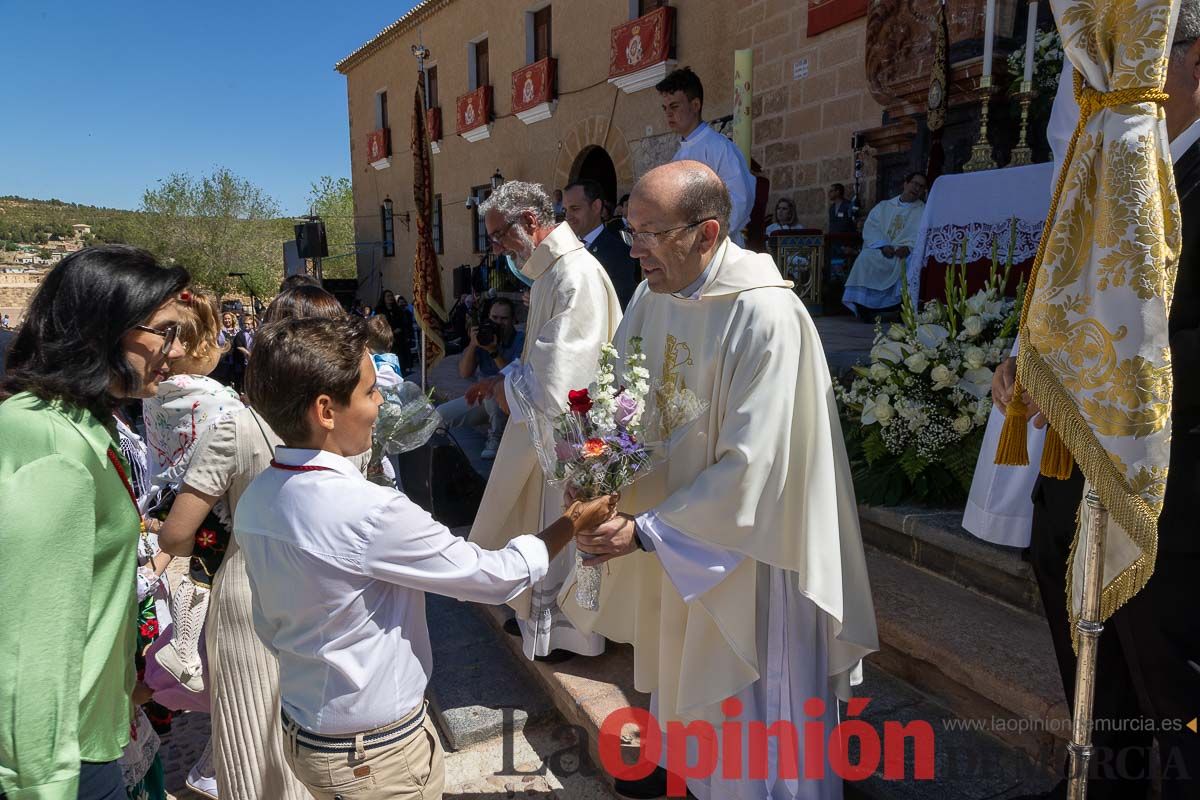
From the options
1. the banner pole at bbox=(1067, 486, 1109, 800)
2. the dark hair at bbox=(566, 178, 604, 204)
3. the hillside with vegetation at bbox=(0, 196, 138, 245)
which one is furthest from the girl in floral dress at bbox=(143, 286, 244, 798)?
the hillside with vegetation at bbox=(0, 196, 138, 245)

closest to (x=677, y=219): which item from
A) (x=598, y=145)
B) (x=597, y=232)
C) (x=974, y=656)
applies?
(x=974, y=656)

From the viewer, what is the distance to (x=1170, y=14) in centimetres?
141

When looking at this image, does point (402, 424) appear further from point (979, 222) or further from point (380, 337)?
point (979, 222)

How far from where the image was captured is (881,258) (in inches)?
267

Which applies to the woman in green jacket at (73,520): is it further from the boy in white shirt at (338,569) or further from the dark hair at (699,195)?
the dark hair at (699,195)

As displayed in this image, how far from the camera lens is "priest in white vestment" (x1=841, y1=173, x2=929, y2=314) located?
21.8ft

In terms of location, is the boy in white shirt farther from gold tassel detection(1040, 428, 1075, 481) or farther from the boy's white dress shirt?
gold tassel detection(1040, 428, 1075, 481)

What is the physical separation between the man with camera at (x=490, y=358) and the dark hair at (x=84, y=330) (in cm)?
293

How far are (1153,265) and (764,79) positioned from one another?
29.2 feet

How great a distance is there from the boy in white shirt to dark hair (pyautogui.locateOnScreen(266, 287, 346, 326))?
1.15 m

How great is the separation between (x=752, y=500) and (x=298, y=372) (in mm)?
1072

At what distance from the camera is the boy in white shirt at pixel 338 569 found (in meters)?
1.46

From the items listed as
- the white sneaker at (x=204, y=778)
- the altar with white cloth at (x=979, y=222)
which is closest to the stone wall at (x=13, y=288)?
the white sneaker at (x=204, y=778)

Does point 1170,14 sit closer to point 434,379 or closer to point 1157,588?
point 1157,588
